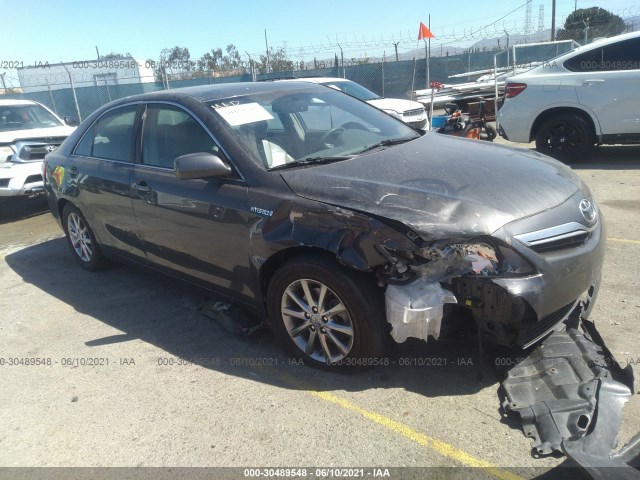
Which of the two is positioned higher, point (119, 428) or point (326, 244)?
point (326, 244)

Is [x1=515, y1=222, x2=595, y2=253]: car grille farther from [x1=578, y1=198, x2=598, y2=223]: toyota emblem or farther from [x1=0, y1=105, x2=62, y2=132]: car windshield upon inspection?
[x1=0, y1=105, x2=62, y2=132]: car windshield

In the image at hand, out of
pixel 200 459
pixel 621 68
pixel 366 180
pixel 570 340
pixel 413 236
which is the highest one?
pixel 621 68

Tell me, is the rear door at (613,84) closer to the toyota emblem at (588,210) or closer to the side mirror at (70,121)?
the toyota emblem at (588,210)

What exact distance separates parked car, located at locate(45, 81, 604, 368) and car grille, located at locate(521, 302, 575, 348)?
0.04ft

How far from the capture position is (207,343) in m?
3.81

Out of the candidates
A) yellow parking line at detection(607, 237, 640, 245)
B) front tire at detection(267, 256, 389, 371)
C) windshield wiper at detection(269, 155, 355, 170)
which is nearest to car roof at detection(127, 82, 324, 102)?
windshield wiper at detection(269, 155, 355, 170)

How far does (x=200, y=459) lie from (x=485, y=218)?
6.29 ft

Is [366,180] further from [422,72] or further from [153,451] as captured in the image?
[422,72]

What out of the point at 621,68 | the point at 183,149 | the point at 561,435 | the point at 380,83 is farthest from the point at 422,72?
the point at 561,435

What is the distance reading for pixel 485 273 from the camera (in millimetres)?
2582

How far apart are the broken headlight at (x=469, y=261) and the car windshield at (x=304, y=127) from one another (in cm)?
107

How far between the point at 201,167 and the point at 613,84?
670 centimetres

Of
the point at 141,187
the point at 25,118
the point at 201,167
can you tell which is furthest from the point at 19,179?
the point at 201,167

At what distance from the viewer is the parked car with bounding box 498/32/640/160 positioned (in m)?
7.45
